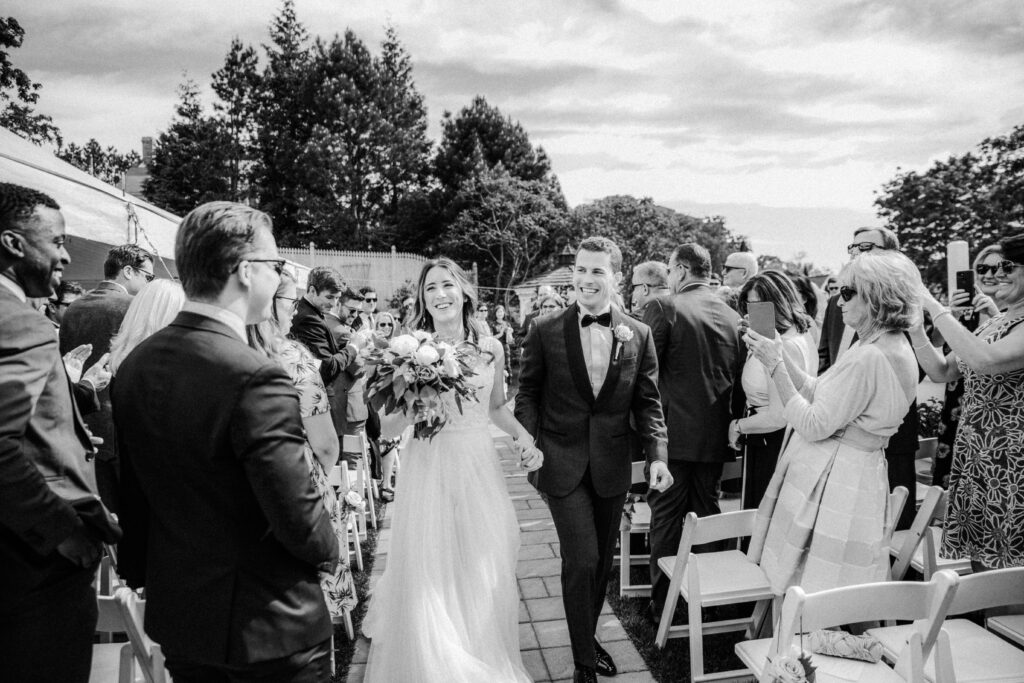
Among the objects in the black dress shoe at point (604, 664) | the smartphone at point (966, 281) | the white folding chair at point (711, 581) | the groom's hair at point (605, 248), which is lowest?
the black dress shoe at point (604, 664)

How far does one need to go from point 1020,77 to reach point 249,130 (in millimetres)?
38226

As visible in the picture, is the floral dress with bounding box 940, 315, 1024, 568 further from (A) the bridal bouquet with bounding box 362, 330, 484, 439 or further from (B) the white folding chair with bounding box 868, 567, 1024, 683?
(A) the bridal bouquet with bounding box 362, 330, 484, 439

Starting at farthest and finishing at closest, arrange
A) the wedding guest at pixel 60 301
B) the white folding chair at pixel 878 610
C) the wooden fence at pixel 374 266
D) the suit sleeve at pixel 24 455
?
the wooden fence at pixel 374 266, the wedding guest at pixel 60 301, the white folding chair at pixel 878 610, the suit sleeve at pixel 24 455

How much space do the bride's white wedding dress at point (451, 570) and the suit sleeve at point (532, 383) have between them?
217 millimetres

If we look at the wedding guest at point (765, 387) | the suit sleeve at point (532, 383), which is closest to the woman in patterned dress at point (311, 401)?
the suit sleeve at point (532, 383)

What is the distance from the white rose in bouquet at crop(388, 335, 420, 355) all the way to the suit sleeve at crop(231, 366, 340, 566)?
62.0 inches

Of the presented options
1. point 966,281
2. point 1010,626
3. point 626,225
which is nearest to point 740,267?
point 966,281

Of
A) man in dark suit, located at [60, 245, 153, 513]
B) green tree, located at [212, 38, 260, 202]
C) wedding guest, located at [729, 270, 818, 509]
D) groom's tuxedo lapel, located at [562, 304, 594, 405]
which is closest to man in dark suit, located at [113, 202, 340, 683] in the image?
groom's tuxedo lapel, located at [562, 304, 594, 405]

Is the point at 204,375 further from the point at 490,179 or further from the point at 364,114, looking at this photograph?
the point at 364,114

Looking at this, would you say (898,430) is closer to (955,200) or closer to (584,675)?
(584,675)

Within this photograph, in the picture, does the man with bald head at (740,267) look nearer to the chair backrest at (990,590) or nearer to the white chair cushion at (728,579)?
the white chair cushion at (728,579)

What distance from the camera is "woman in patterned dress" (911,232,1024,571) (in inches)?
110

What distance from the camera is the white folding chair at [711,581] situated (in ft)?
9.93

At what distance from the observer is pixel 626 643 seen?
370 cm
